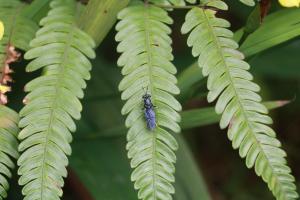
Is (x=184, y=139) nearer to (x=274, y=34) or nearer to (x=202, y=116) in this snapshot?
(x=202, y=116)

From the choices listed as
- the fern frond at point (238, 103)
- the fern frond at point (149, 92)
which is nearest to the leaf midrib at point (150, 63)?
the fern frond at point (149, 92)

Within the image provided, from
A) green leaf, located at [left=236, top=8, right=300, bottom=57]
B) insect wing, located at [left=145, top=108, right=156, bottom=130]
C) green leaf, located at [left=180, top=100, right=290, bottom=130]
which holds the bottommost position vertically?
insect wing, located at [left=145, top=108, right=156, bottom=130]

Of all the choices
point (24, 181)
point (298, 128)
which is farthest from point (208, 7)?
point (298, 128)

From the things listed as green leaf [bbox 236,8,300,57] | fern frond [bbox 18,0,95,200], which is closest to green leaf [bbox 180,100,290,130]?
green leaf [bbox 236,8,300,57]

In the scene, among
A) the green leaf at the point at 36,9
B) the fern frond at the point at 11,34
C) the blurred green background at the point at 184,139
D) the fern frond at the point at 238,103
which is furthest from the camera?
the blurred green background at the point at 184,139

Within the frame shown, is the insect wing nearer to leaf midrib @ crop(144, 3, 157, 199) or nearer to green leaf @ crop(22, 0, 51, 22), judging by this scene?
leaf midrib @ crop(144, 3, 157, 199)

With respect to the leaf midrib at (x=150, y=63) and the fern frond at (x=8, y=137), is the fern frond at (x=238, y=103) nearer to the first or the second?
the leaf midrib at (x=150, y=63)

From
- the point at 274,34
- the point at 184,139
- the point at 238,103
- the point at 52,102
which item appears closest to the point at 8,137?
the point at 52,102
